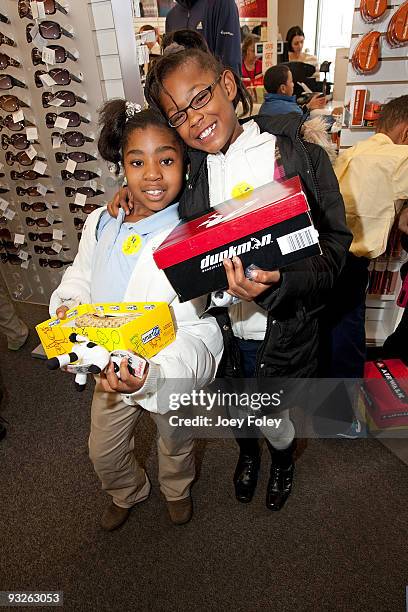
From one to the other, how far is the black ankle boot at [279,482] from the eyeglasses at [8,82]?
8.19 feet

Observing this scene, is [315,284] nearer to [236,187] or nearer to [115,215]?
[236,187]

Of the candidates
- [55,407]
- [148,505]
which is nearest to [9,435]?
[55,407]

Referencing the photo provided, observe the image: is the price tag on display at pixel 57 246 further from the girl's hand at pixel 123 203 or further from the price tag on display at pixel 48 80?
the girl's hand at pixel 123 203

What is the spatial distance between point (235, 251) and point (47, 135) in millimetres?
2153

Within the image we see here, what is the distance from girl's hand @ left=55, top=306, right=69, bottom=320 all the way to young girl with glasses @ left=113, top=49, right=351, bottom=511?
1.45 feet

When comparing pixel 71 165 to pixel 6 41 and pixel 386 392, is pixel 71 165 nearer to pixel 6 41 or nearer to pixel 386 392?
pixel 6 41

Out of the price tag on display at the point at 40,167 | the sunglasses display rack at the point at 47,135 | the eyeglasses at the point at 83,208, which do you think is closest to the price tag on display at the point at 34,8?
the sunglasses display rack at the point at 47,135

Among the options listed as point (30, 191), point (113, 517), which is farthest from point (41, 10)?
point (113, 517)

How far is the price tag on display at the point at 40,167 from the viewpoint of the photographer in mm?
2549

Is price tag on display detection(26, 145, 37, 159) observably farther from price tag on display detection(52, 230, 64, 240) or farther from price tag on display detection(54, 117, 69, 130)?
price tag on display detection(52, 230, 64, 240)

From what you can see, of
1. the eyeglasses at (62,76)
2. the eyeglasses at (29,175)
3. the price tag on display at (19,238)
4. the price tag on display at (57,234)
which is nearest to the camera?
the eyeglasses at (62,76)

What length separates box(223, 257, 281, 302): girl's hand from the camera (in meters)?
0.86

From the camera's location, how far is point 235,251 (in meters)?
0.86

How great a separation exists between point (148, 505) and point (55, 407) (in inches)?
34.8
